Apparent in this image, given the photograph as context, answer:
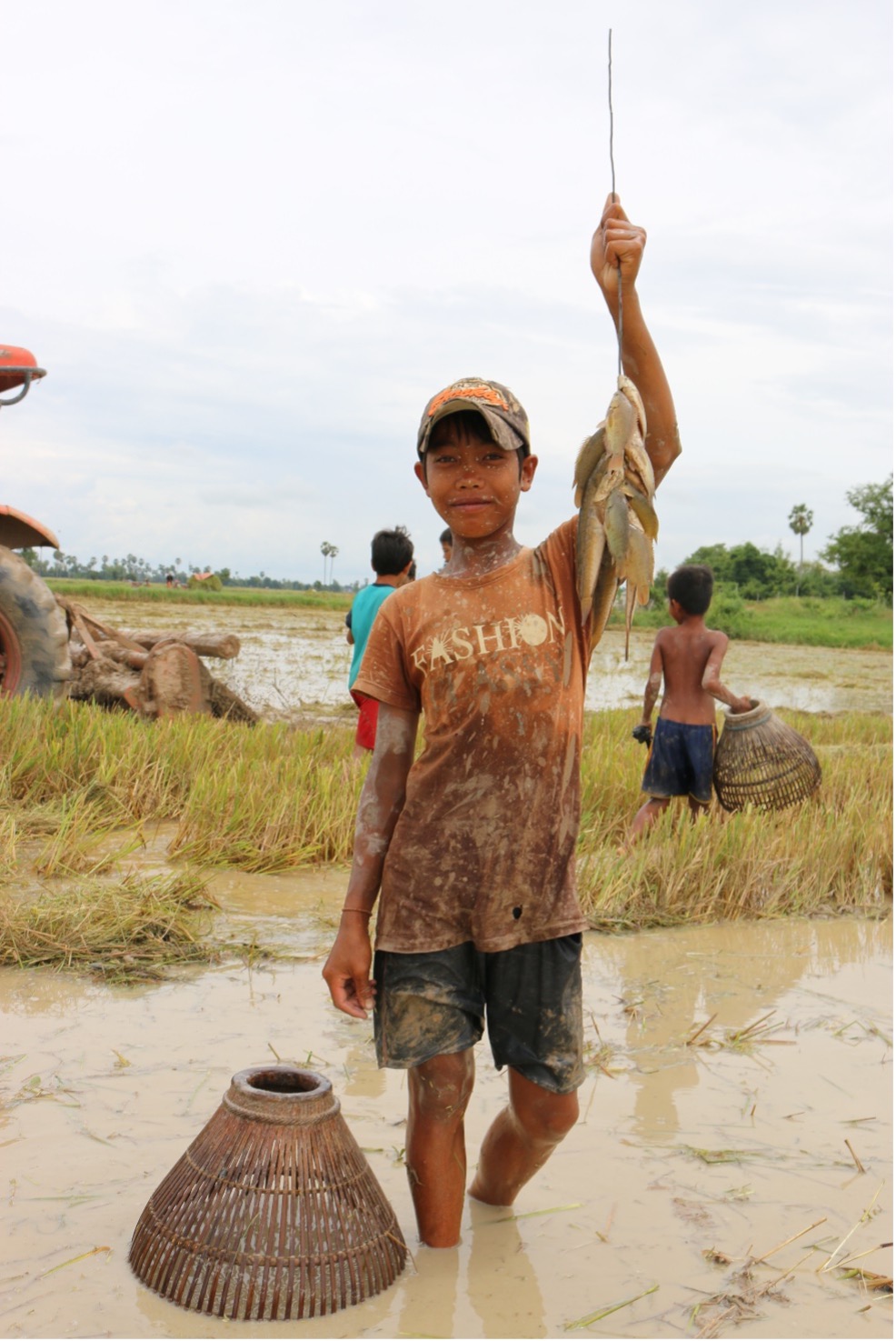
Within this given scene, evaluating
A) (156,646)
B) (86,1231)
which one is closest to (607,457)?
(86,1231)

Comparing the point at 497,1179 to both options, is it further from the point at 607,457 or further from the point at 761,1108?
the point at 607,457

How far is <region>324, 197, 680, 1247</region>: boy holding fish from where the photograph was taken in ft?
6.49

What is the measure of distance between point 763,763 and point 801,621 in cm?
2663

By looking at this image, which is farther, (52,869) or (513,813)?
(52,869)

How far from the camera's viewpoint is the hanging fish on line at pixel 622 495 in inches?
68.4

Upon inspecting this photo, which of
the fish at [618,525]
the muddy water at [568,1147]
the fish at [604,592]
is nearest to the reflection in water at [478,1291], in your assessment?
the muddy water at [568,1147]

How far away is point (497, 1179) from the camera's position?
2217 mm

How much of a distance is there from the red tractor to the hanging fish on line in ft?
15.9

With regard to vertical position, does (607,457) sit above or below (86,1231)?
above

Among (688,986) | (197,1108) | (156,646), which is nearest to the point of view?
(197,1108)

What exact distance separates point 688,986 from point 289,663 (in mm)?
11237

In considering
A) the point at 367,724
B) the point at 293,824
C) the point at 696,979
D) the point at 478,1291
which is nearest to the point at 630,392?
the point at 478,1291

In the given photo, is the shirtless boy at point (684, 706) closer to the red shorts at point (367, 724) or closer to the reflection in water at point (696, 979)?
the reflection in water at point (696, 979)

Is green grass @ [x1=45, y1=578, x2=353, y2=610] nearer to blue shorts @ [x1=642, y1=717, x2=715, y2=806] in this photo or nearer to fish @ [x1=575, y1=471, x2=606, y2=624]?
blue shorts @ [x1=642, y1=717, x2=715, y2=806]
